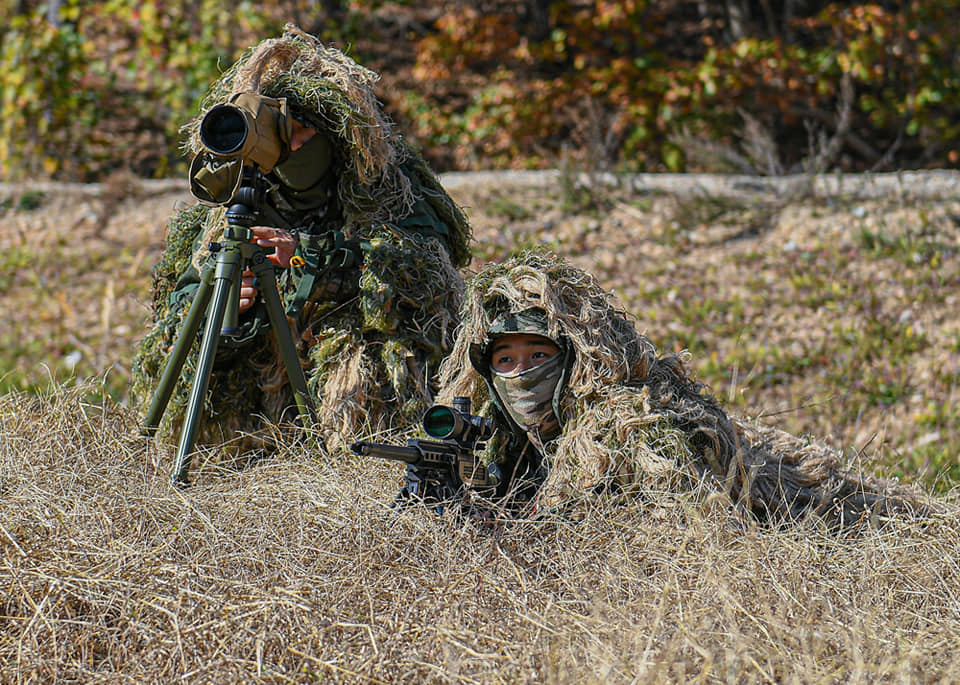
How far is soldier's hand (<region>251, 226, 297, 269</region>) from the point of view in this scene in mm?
2980

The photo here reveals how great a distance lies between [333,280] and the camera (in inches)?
125

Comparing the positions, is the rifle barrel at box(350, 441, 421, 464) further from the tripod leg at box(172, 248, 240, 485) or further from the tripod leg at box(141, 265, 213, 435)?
the tripod leg at box(141, 265, 213, 435)

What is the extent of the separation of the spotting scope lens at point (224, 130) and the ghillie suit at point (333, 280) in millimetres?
277

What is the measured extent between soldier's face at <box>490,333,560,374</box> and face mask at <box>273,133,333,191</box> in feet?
2.95

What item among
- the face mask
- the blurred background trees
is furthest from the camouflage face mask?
the blurred background trees

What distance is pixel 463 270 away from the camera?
3795 mm

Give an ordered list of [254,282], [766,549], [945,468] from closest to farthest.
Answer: [766,549] < [254,282] < [945,468]

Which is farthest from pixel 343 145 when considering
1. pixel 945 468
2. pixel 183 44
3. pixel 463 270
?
pixel 183 44

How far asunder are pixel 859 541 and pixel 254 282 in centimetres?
176

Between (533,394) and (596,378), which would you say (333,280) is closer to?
(533,394)

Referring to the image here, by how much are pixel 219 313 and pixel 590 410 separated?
1016 mm

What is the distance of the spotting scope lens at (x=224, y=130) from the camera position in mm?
2738

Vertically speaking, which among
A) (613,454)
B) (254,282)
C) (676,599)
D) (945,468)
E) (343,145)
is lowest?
(945,468)

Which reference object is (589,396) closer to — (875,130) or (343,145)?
(343,145)
